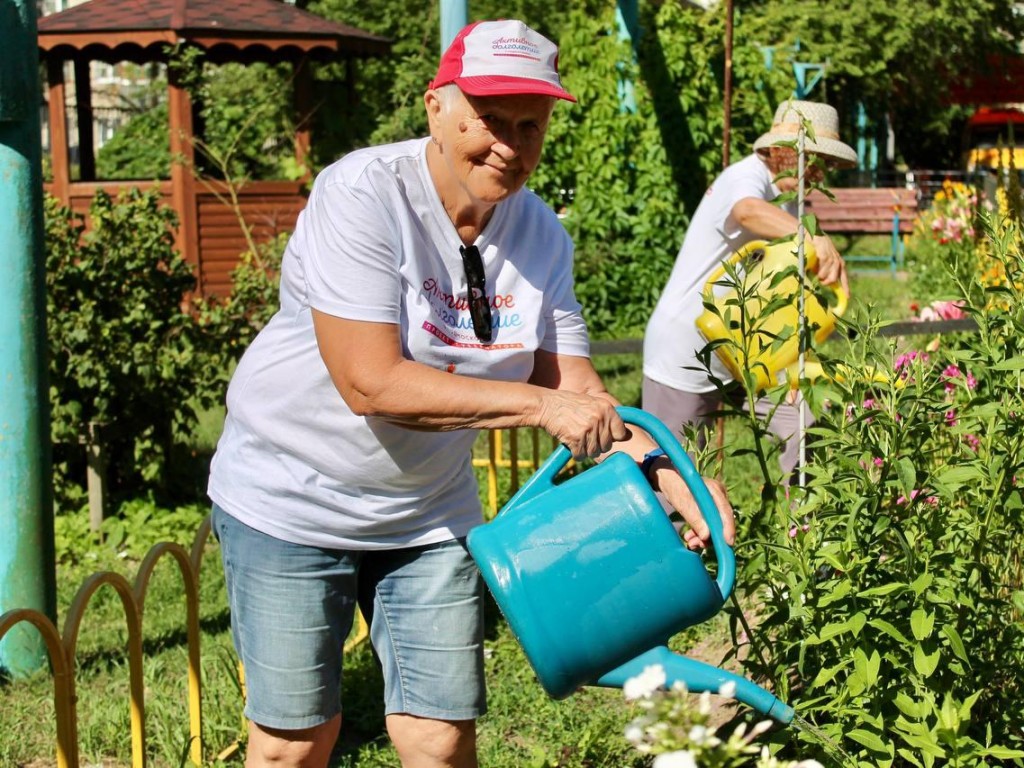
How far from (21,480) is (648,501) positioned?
7.56ft

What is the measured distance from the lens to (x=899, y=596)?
2.23 m

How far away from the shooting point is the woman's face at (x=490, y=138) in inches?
83.5

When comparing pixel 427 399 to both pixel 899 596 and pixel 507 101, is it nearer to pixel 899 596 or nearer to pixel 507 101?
pixel 507 101

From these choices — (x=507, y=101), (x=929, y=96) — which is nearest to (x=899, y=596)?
(x=507, y=101)

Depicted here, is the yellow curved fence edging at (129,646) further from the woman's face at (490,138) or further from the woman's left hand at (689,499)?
the woman's face at (490,138)

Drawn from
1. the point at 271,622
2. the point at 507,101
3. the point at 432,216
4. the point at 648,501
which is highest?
the point at 507,101

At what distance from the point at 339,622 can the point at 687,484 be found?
0.76 meters

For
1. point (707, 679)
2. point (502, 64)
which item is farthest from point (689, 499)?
point (502, 64)

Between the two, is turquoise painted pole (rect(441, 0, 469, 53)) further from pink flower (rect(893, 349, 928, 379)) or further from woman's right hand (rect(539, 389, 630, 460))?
woman's right hand (rect(539, 389, 630, 460))

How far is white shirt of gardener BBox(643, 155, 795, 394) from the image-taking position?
3961mm

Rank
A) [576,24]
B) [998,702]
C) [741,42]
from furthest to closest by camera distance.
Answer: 1. [741,42]
2. [576,24]
3. [998,702]

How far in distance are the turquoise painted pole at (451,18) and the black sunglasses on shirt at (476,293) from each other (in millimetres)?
2441

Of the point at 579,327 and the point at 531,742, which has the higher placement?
Answer: the point at 579,327

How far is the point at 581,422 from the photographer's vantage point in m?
1.94
